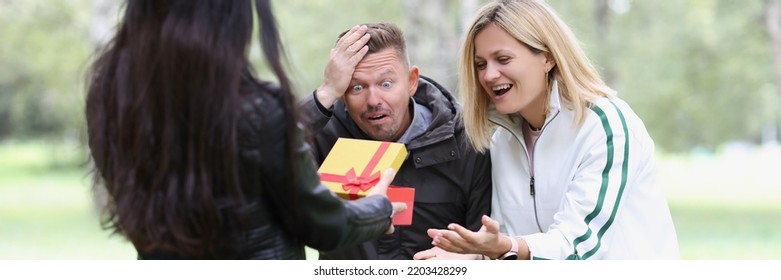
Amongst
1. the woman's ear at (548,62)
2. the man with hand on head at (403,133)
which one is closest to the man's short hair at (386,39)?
the man with hand on head at (403,133)

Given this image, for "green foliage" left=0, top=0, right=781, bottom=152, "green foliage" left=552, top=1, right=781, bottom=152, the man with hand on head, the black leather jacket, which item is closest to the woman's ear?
the man with hand on head

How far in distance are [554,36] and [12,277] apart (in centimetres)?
222

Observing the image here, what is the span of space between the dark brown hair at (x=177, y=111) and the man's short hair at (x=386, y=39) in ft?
4.31

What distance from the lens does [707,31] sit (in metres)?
21.5

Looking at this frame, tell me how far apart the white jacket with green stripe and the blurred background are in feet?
30.5

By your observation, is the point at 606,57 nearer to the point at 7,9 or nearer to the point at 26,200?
the point at 7,9

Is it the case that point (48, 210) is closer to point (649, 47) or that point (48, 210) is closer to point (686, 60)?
point (649, 47)

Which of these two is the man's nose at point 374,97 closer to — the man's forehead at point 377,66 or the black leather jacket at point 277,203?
the man's forehead at point 377,66

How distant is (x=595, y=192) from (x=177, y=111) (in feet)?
5.19

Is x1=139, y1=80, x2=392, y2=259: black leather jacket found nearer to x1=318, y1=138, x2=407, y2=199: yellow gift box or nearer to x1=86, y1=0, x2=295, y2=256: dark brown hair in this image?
x1=86, y1=0, x2=295, y2=256: dark brown hair

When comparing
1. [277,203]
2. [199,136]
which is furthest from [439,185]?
[199,136]

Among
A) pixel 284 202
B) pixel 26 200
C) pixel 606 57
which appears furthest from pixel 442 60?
pixel 26 200

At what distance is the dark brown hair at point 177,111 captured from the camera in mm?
2670

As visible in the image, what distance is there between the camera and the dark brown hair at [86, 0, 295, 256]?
2.67 metres
